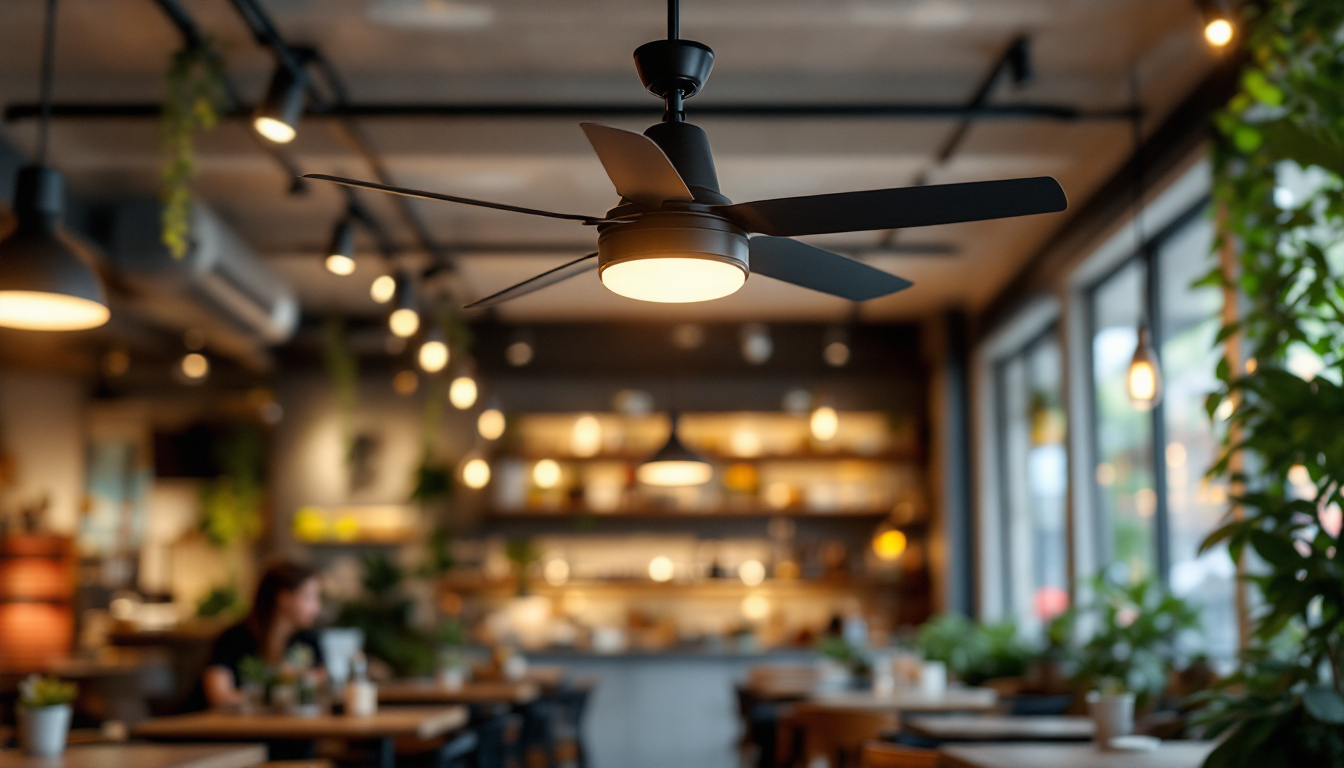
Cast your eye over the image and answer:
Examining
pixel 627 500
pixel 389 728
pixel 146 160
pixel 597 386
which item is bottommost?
pixel 389 728

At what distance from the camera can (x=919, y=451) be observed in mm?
10422

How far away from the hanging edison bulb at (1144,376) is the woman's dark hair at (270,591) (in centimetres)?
378

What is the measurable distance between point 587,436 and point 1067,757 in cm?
775

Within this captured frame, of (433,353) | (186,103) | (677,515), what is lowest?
(677,515)

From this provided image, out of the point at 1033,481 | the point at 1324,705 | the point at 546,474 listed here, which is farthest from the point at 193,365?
the point at 1324,705

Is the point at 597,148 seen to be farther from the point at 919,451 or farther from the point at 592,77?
the point at 919,451

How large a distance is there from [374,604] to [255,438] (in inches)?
148

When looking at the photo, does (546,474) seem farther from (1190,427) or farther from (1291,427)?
(1291,427)

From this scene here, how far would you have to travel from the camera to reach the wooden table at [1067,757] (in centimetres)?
290

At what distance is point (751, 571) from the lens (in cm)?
1041

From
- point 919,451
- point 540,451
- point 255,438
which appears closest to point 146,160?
point 540,451

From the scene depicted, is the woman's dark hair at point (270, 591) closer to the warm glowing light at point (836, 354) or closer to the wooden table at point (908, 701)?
the wooden table at point (908, 701)

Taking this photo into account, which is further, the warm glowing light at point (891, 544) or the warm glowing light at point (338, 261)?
the warm glowing light at point (891, 544)

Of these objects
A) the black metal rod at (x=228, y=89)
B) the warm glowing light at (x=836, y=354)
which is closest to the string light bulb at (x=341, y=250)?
the black metal rod at (x=228, y=89)
